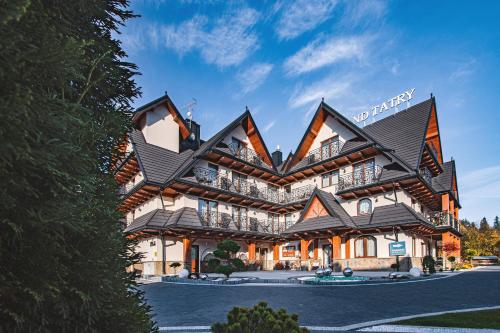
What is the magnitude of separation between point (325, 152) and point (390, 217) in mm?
9361

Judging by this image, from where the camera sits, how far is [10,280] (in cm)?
236

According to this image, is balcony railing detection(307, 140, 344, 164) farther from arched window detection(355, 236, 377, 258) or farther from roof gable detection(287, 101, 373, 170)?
arched window detection(355, 236, 377, 258)

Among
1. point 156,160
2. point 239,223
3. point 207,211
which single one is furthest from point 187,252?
point 156,160

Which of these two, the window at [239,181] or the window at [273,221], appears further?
the window at [273,221]

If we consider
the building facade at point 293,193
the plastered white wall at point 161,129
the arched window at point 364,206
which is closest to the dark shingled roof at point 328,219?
the building facade at point 293,193

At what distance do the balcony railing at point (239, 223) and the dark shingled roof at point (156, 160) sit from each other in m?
4.35

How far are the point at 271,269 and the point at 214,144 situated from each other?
14.1 m

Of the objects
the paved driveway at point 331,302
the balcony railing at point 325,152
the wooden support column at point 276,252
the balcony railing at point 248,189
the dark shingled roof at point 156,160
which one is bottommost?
the wooden support column at point 276,252

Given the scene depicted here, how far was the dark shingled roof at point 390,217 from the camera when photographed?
75.9 feet

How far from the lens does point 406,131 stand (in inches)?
1120

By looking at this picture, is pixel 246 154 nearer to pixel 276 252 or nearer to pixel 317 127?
pixel 317 127

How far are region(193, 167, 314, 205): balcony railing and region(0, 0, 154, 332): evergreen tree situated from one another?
75.3 feet

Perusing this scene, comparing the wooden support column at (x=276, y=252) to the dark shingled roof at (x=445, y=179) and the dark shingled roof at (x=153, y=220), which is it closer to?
the dark shingled roof at (x=153, y=220)

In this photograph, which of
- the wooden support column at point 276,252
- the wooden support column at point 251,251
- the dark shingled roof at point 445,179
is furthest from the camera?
the dark shingled roof at point 445,179
